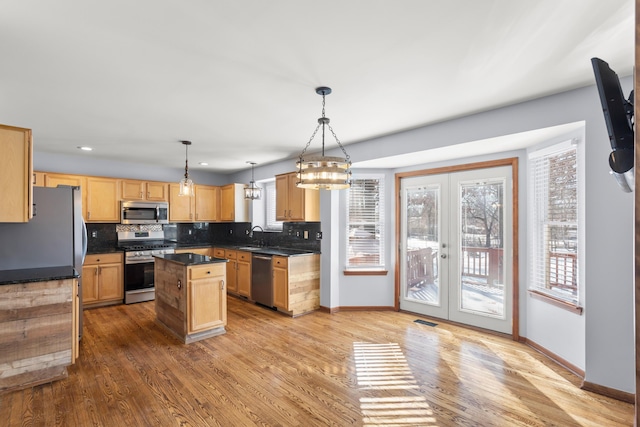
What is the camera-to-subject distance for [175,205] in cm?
612

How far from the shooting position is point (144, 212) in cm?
570

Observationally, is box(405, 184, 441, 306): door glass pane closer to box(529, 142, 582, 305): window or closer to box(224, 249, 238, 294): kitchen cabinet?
box(529, 142, 582, 305): window

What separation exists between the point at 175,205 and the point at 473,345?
5424mm

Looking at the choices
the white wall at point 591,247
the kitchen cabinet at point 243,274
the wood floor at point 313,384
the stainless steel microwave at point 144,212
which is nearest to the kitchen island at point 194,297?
the wood floor at point 313,384

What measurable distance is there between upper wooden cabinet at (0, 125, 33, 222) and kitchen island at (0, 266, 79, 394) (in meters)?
0.55

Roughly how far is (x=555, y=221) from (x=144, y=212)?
605cm

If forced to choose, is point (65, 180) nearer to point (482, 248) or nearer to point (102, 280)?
point (102, 280)

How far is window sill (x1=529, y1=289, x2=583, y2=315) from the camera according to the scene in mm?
2811

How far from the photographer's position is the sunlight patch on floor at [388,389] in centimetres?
219

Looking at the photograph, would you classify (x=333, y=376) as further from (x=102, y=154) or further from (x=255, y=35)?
(x=102, y=154)

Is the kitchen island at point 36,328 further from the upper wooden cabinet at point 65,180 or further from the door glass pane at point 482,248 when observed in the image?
the door glass pane at point 482,248

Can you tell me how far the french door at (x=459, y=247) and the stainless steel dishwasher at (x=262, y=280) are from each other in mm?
1955

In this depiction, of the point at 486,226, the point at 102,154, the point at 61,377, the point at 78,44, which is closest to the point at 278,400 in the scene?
the point at 61,377

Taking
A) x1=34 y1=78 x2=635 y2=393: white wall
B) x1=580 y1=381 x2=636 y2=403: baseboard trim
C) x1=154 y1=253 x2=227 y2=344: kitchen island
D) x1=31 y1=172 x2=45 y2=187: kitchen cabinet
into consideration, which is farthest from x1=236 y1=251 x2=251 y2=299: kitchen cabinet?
x1=580 y1=381 x2=636 y2=403: baseboard trim
